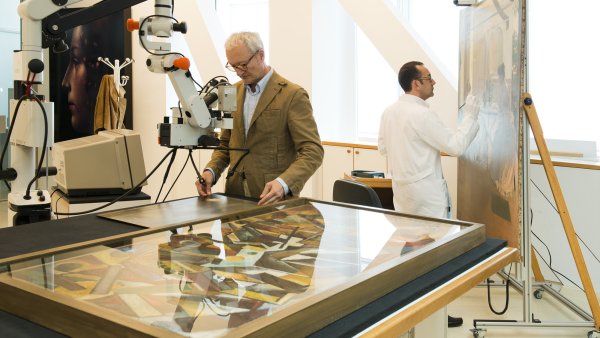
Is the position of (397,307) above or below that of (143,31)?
below

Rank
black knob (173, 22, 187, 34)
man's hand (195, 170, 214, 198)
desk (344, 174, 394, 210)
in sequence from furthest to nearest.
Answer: desk (344, 174, 394, 210) < man's hand (195, 170, 214, 198) < black knob (173, 22, 187, 34)

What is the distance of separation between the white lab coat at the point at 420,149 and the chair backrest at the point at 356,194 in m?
0.63

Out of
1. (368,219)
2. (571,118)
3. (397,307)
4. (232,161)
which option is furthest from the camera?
(571,118)

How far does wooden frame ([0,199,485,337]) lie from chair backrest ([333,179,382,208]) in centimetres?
92

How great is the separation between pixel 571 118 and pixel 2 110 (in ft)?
21.5

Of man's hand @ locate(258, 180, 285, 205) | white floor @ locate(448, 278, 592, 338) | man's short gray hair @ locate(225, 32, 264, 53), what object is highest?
man's short gray hair @ locate(225, 32, 264, 53)

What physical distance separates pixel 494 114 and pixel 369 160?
66.8 inches

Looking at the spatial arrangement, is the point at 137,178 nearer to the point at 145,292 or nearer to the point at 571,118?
the point at 145,292

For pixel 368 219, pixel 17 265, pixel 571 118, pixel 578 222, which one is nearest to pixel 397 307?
pixel 368 219

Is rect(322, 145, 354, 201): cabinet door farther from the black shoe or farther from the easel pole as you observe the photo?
the easel pole

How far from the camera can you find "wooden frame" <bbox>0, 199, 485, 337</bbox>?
878mm

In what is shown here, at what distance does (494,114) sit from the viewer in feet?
10.6

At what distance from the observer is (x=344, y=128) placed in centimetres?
582

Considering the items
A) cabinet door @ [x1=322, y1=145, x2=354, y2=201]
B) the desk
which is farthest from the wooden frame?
cabinet door @ [x1=322, y1=145, x2=354, y2=201]
